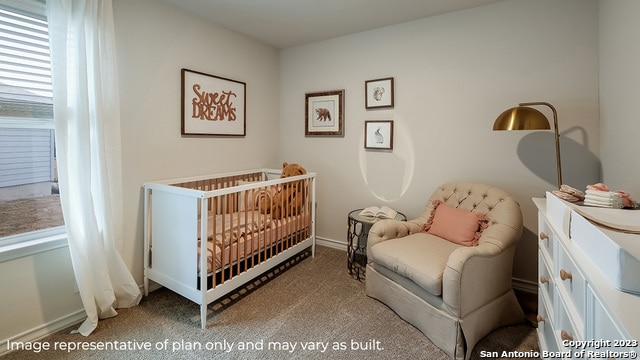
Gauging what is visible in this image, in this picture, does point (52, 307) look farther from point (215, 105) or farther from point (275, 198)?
point (215, 105)

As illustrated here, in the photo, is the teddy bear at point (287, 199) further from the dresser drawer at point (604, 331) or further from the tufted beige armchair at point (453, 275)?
the dresser drawer at point (604, 331)

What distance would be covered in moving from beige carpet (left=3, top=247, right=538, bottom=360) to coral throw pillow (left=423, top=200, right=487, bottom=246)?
0.60 m

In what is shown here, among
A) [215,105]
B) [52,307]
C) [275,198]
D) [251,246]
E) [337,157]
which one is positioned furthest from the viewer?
[337,157]

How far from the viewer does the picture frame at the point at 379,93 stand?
9.05 ft

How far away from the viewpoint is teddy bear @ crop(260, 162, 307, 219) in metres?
2.50

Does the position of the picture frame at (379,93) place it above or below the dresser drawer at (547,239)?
above

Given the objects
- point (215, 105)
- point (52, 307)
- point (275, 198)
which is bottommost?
point (52, 307)

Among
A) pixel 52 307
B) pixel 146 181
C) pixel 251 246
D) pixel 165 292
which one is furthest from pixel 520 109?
pixel 52 307

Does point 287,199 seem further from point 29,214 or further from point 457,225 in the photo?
point 29,214

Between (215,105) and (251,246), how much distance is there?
1394mm

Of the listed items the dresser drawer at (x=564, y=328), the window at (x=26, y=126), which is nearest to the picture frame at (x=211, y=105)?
the window at (x=26, y=126)

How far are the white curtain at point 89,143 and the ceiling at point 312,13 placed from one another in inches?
30.5

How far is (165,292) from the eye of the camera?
2248 millimetres

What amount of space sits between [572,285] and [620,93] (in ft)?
4.33
